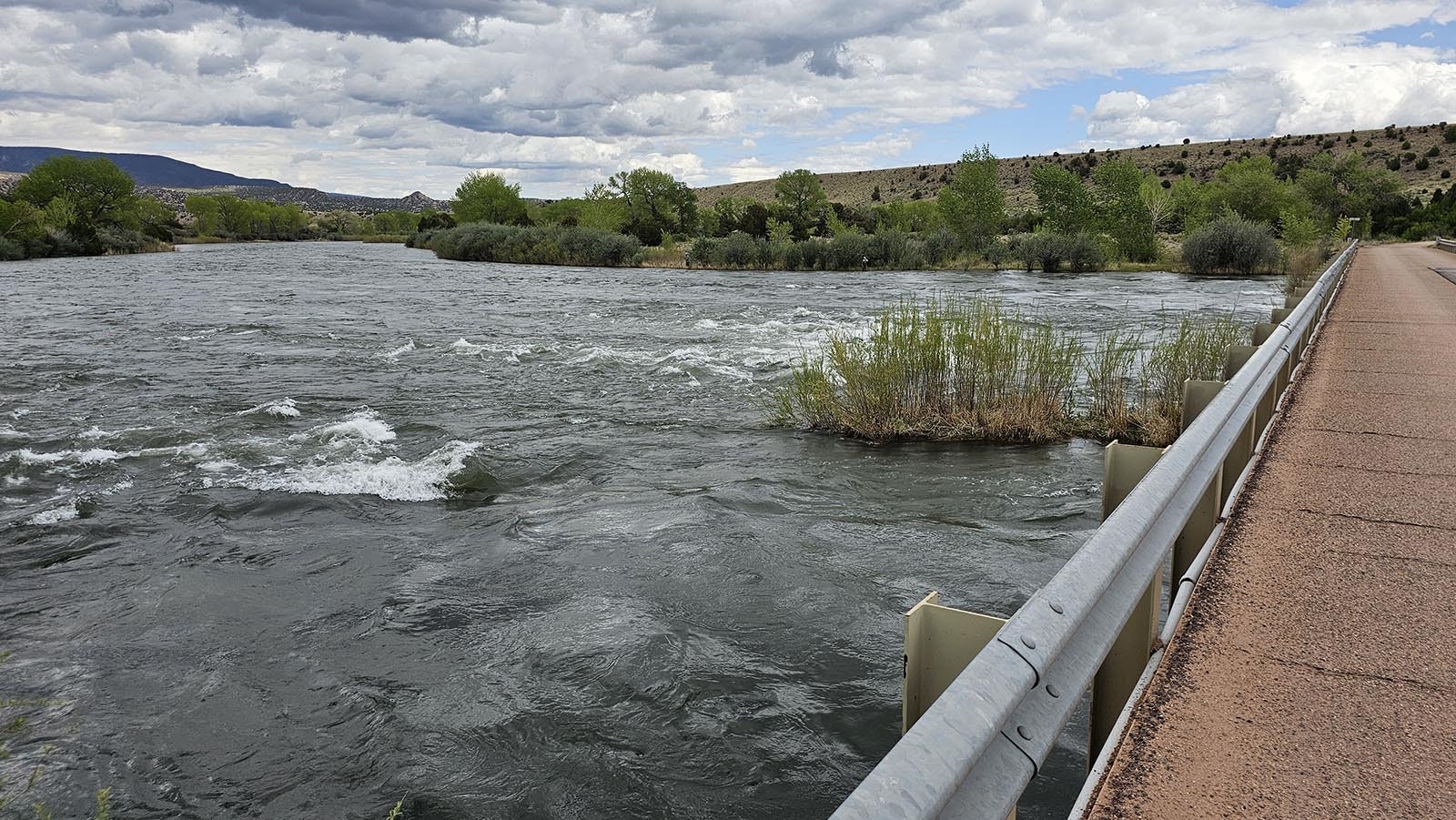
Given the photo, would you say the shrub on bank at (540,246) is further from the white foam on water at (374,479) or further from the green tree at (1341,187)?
the green tree at (1341,187)

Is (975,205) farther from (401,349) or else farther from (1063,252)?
(401,349)

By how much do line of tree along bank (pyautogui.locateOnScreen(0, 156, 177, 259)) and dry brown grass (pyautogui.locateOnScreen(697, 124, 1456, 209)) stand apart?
7563cm

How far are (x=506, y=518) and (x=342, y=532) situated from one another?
149 cm

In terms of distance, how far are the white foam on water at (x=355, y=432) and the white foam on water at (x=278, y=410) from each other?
953 mm

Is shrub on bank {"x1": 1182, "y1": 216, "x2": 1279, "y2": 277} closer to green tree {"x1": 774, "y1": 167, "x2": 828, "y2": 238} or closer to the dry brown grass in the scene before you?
green tree {"x1": 774, "y1": 167, "x2": 828, "y2": 238}

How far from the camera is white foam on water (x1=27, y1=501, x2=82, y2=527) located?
8.85m

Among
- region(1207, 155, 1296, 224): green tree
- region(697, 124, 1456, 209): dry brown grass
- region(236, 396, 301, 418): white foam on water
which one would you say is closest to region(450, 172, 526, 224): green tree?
region(697, 124, 1456, 209): dry brown grass

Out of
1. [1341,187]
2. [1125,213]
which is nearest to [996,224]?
[1125,213]

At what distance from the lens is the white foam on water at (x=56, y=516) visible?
885 centimetres

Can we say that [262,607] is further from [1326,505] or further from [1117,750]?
[1326,505]

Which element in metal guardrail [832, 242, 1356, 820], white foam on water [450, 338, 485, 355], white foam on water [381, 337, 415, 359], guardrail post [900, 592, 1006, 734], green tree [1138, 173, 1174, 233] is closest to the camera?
metal guardrail [832, 242, 1356, 820]

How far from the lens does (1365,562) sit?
3830mm

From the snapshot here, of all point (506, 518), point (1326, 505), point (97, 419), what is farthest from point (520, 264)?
point (1326, 505)

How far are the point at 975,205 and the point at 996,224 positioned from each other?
192cm
